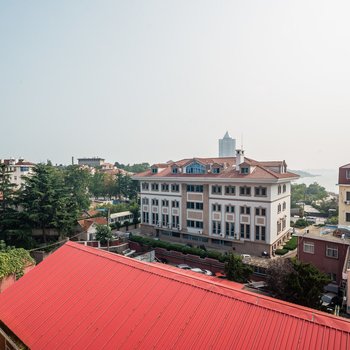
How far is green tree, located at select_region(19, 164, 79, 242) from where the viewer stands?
26.2 metres

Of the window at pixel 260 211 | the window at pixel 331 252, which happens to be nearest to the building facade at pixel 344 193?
the window at pixel 331 252

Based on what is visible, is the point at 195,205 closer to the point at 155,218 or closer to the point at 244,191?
the point at 244,191

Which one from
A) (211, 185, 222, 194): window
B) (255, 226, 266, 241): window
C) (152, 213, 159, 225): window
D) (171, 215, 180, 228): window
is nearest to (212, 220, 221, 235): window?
(211, 185, 222, 194): window

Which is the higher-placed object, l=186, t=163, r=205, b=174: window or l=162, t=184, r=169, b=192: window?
l=186, t=163, r=205, b=174: window

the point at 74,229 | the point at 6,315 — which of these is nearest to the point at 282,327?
the point at 6,315

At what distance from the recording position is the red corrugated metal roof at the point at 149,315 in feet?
20.7

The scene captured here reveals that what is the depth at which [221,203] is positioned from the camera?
27188 mm

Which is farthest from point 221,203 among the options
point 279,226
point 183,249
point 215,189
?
point 279,226

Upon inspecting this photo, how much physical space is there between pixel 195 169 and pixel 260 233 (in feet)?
28.9

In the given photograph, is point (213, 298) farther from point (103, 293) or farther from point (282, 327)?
point (103, 293)

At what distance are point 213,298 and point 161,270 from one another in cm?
218

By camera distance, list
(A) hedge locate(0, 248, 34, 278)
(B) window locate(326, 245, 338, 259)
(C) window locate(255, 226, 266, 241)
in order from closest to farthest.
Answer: (A) hedge locate(0, 248, 34, 278)
(B) window locate(326, 245, 338, 259)
(C) window locate(255, 226, 266, 241)

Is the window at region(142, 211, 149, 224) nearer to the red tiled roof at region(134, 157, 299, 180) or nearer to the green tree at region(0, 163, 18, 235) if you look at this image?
the red tiled roof at region(134, 157, 299, 180)

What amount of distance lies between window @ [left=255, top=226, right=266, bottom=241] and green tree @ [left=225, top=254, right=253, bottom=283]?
22.1 feet
